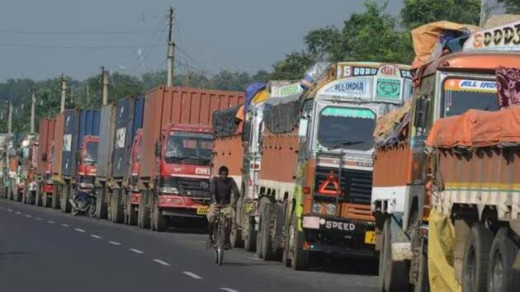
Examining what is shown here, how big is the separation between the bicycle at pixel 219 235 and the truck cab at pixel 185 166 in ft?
43.2

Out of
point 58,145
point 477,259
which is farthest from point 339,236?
point 58,145

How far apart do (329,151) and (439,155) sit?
22.7 ft

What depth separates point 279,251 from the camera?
86.4 feet

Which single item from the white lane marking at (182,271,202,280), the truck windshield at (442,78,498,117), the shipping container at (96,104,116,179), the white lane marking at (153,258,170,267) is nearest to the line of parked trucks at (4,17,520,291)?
the truck windshield at (442,78,498,117)

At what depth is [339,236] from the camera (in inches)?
911

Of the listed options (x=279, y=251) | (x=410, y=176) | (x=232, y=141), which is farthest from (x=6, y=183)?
(x=410, y=176)

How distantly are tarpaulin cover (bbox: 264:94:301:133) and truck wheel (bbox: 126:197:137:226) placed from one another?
16.3 metres

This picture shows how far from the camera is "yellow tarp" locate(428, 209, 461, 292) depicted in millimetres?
15797

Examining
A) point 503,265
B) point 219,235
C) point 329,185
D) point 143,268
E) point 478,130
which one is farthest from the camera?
point 219,235

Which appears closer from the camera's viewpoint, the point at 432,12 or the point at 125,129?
the point at 125,129

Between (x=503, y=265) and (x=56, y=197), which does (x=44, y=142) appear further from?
(x=503, y=265)

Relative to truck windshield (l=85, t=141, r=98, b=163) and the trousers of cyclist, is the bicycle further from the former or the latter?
truck windshield (l=85, t=141, r=98, b=163)

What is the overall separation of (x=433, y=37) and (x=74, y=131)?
41.7 metres

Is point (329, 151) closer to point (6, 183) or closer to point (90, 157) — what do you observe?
point (90, 157)
